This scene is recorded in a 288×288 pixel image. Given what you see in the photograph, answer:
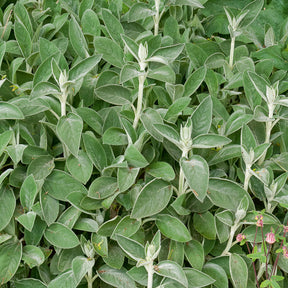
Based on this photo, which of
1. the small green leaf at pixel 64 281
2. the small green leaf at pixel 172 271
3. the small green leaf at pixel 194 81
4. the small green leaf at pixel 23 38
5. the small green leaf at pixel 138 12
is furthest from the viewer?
the small green leaf at pixel 138 12

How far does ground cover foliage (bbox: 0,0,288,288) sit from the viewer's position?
1312 millimetres

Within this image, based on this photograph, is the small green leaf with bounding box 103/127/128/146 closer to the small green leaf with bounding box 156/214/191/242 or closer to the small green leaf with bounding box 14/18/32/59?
the small green leaf with bounding box 156/214/191/242

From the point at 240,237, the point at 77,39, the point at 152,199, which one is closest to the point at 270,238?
the point at 240,237

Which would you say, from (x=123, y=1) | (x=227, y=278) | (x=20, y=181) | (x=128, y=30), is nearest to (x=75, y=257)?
(x=20, y=181)

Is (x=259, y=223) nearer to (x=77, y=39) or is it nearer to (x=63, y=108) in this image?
(x=63, y=108)

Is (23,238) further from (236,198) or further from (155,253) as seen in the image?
A: (236,198)

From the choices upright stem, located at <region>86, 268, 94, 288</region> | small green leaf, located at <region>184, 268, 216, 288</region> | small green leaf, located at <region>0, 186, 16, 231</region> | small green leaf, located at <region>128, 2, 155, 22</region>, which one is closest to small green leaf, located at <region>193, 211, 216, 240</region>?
small green leaf, located at <region>184, 268, 216, 288</region>

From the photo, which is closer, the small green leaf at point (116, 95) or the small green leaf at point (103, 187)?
the small green leaf at point (103, 187)

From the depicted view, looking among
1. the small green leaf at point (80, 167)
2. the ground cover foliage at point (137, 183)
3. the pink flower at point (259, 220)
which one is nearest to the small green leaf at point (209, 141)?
the ground cover foliage at point (137, 183)

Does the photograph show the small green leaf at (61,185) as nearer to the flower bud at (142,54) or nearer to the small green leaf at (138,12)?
the flower bud at (142,54)

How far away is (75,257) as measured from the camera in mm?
1357

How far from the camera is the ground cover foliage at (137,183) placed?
4.31 ft

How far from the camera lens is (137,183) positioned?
143cm

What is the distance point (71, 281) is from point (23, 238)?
0.22 m
